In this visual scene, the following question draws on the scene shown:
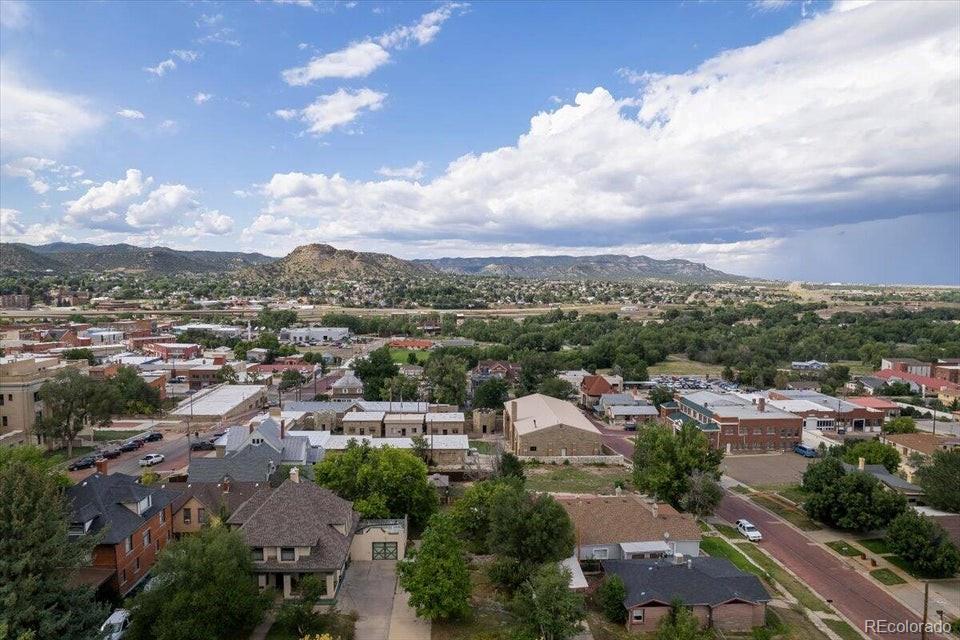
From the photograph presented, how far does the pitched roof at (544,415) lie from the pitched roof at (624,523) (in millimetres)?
21935

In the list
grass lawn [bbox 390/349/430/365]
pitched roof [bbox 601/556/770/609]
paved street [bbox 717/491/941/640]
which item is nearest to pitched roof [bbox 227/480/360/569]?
pitched roof [bbox 601/556/770/609]

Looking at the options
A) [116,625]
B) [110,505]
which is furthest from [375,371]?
[116,625]

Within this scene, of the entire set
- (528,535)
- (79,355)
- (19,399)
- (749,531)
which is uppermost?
(19,399)

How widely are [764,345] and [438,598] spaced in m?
116

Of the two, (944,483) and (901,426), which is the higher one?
(944,483)

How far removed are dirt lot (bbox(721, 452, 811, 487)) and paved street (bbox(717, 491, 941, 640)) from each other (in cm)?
918

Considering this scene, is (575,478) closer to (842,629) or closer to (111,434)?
(842,629)

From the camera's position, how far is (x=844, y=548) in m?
38.8

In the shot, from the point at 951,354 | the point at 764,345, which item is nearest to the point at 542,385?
the point at 764,345

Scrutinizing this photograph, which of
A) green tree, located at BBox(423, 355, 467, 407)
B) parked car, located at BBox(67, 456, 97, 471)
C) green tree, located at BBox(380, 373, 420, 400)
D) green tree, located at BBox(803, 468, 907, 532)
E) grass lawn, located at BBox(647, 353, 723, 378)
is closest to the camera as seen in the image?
green tree, located at BBox(803, 468, 907, 532)

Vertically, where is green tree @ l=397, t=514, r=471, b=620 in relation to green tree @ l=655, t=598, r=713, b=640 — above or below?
above

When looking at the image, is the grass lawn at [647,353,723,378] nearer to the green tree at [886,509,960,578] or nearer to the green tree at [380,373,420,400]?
the green tree at [380,373,420,400]

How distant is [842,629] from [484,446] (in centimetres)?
3818

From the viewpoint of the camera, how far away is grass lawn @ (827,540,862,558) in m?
38.2
